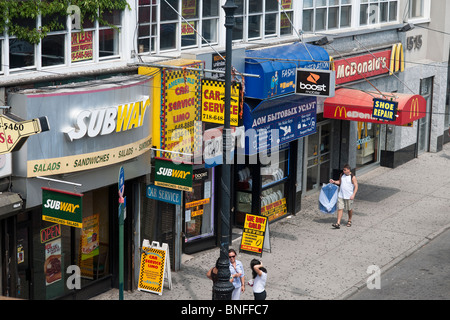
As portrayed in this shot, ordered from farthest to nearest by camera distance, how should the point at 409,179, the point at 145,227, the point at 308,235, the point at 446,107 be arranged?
the point at 446,107 < the point at 409,179 < the point at 308,235 < the point at 145,227

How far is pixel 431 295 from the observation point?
627 inches

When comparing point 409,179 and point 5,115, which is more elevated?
point 5,115

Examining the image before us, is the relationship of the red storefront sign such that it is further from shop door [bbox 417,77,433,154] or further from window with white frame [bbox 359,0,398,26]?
shop door [bbox 417,77,433,154]

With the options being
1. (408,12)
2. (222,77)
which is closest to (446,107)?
(408,12)

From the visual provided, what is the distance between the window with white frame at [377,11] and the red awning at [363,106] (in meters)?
3.28

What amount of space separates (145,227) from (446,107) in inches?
715

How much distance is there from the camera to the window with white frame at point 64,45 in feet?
43.7

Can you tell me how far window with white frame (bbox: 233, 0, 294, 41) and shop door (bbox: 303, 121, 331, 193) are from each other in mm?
3762

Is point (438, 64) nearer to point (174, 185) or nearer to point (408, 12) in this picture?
point (408, 12)

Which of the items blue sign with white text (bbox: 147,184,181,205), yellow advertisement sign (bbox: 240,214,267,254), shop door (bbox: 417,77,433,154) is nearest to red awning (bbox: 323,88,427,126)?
yellow advertisement sign (bbox: 240,214,267,254)

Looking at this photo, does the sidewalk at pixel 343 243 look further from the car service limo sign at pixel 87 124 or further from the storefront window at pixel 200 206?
the car service limo sign at pixel 87 124

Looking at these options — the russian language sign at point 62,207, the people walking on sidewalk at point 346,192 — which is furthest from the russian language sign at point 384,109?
the russian language sign at point 62,207

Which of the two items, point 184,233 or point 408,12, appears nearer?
point 184,233

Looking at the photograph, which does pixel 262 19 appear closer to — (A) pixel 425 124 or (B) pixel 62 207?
(B) pixel 62 207
